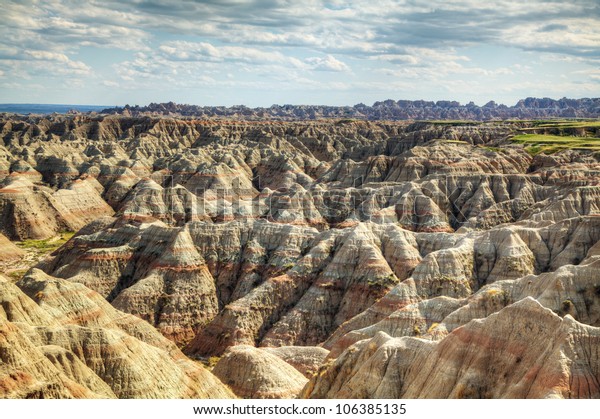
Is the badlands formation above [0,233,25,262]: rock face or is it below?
above

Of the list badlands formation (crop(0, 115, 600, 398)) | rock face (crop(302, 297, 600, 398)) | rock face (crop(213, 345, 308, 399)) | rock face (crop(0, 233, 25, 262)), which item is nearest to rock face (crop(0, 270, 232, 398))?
badlands formation (crop(0, 115, 600, 398))

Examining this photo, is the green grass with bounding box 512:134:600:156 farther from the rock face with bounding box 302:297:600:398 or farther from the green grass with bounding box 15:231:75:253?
the rock face with bounding box 302:297:600:398

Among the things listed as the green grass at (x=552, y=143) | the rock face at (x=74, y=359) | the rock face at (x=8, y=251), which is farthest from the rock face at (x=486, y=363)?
the green grass at (x=552, y=143)

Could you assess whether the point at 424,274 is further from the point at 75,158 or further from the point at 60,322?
the point at 75,158

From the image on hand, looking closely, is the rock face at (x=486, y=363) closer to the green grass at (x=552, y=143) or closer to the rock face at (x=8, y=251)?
the rock face at (x=8, y=251)

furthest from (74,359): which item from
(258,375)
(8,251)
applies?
(8,251)

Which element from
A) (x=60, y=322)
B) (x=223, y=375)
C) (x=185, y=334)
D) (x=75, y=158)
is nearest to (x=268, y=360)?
(x=223, y=375)

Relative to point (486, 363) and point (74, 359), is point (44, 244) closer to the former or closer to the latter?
point (74, 359)
